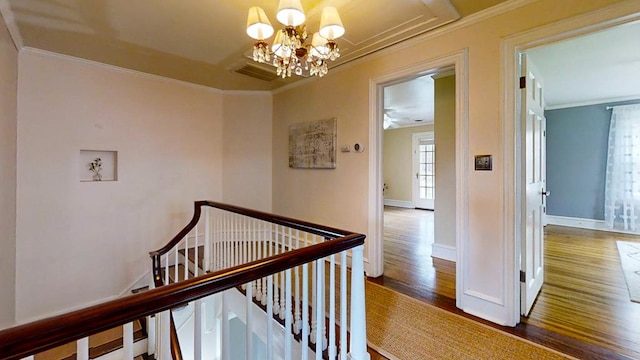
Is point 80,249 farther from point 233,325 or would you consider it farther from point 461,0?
point 461,0

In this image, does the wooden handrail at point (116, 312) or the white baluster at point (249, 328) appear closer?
the wooden handrail at point (116, 312)

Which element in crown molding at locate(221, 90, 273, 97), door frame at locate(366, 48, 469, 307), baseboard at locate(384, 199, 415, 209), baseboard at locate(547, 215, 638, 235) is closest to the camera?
door frame at locate(366, 48, 469, 307)

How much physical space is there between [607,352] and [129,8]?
4074mm

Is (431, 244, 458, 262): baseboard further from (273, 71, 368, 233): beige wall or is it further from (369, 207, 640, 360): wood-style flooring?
(273, 71, 368, 233): beige wall

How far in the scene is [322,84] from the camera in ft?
11.5

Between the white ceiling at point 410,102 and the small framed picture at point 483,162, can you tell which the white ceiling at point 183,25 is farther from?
the small framed picture at point 483,162

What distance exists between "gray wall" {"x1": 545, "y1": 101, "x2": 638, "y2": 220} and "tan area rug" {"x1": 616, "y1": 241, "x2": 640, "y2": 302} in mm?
1209

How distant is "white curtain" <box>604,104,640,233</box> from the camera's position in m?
4.71

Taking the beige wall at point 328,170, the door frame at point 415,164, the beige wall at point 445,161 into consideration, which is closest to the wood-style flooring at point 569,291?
the beige wall at point 445,161

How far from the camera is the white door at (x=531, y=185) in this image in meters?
2.11

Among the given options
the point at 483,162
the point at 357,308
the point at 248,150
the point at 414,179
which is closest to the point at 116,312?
the point at 357,308

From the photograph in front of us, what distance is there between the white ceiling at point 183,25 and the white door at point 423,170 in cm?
542

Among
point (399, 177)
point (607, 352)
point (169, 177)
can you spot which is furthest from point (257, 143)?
point (399, 177)

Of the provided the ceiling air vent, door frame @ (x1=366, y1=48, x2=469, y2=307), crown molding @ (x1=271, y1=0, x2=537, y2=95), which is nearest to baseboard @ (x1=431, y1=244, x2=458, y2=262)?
door frame @ (x1=366, y1=48, x2=469, y2=307)
